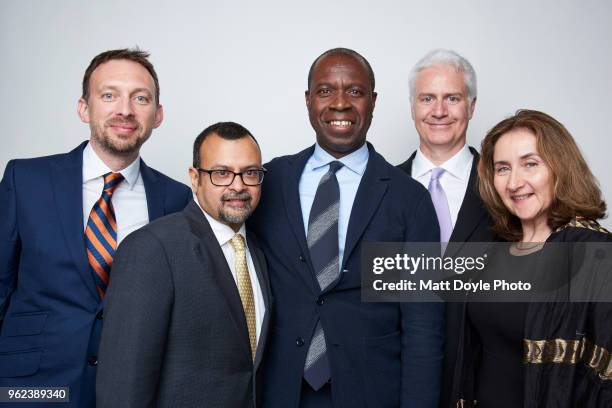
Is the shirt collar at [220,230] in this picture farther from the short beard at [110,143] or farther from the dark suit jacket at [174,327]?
the short beard at [110,143]

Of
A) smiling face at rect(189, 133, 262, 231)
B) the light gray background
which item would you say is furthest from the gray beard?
the light gray background

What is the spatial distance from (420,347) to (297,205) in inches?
33.2

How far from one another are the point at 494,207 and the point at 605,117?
233cm

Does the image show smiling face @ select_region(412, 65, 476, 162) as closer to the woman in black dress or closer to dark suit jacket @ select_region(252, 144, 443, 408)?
the woman in black dress

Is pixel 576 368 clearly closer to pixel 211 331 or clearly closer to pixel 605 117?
pixel 211 331

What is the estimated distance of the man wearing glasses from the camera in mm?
→ 2191

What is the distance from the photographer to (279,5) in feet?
14.9

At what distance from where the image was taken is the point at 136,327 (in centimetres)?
218

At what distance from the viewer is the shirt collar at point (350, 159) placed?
289 cm

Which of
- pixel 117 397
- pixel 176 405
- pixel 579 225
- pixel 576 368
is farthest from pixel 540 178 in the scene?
pixel 117 397

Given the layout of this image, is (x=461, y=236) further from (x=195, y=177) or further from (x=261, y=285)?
(x=195, y=177)

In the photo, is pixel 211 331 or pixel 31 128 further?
pixel 31 128

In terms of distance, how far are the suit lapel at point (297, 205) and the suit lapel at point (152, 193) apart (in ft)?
2.08

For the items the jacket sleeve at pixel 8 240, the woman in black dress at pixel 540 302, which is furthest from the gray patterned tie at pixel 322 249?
the jacket sleeve at pixel 8 240
